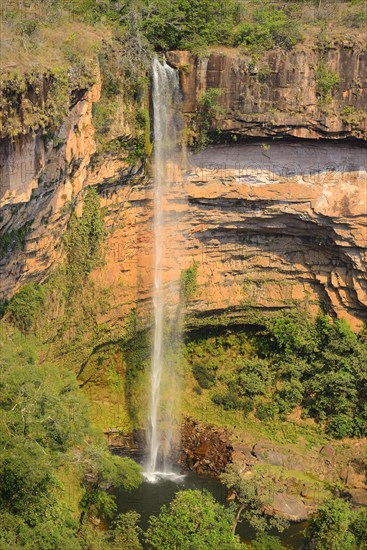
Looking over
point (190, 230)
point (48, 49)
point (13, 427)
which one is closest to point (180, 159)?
point (190, 230)

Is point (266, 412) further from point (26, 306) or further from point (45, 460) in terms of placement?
point (45, 460)

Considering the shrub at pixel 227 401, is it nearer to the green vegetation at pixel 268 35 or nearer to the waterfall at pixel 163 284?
the waterfall at pixel 163 284

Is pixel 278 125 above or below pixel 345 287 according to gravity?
above

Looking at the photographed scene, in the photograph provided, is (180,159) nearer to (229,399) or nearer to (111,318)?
(111,318)

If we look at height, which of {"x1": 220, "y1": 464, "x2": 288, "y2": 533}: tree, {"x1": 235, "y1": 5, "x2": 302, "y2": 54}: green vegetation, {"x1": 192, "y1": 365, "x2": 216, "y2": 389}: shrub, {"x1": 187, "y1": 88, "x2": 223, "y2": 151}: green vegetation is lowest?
{"x1": 220, "y1": 464, "x2": 288, "y2": 533}: tree

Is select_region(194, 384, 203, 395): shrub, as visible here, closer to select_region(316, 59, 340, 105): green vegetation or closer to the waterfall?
the waterfall

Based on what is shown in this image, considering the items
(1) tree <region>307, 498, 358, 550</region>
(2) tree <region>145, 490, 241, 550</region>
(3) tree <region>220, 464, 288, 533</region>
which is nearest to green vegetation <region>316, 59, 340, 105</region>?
(3) tree <region>220, 464, 288, 533</region>

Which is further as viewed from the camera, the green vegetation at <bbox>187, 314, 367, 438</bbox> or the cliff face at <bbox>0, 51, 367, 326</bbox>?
the green vegetation at <bbox>187, 314, 367, 438</bbox>

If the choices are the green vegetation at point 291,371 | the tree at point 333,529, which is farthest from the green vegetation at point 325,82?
the tree at point 333,529
